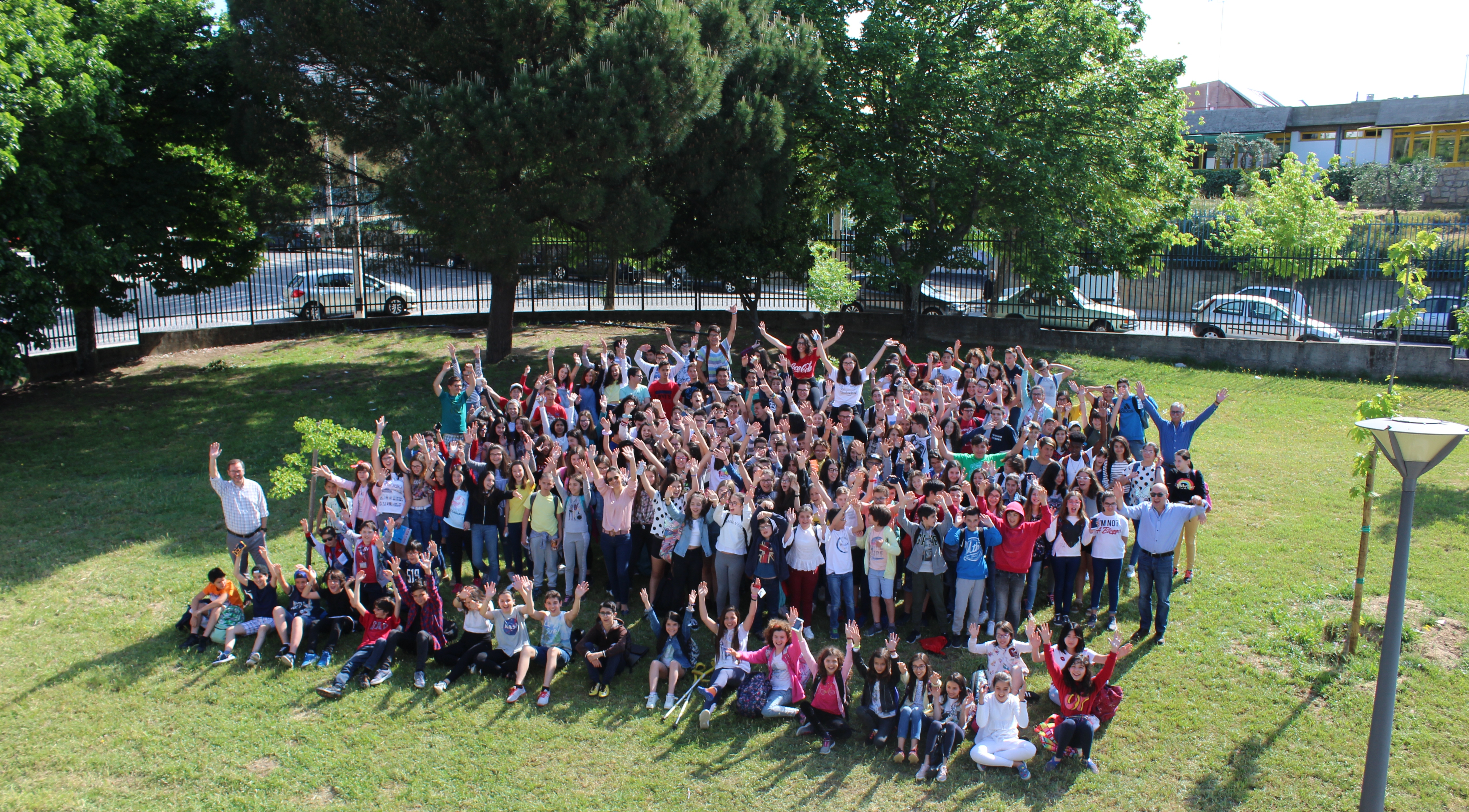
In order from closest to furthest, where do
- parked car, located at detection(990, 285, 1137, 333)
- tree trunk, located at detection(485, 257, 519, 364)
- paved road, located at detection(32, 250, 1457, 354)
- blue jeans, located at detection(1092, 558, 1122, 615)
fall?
blue jeans, located at detection(1092, 558, 1122, 615) < tree trunk, located at detection(485, 257, 519, 364) < paved road, located at detection(32, 250, 1457, 354) < parked car, located at detection(990, 285, 1137, 333)

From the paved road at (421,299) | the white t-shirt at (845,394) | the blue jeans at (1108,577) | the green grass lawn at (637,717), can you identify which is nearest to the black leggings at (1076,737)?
the green grass lawn at (637,717)

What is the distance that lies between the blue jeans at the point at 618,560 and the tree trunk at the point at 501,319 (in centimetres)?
960

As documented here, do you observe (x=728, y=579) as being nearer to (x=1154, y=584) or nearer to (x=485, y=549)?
(x=485, y=549)

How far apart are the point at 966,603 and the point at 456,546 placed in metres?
4.99

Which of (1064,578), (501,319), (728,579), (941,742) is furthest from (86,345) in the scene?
(1064,578)

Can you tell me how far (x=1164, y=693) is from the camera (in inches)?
296

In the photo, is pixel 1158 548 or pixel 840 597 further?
pixel 840 597

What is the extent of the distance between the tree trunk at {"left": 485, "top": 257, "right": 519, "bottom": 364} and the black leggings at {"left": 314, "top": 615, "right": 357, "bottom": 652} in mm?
9869

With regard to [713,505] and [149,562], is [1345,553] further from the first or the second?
[149,562]

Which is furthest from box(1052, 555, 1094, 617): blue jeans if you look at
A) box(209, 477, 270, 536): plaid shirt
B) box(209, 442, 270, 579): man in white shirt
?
box(209, 477, 270, 536): plaid shirt

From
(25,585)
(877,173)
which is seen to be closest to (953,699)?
(25,585)

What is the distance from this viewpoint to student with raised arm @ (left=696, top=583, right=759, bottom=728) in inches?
295

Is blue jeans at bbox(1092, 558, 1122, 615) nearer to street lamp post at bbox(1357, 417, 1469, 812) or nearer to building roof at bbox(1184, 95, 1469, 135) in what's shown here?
street lamp post at bbox(1357, 417, 1469, 812)

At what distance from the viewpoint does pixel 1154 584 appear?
27.7 ft
